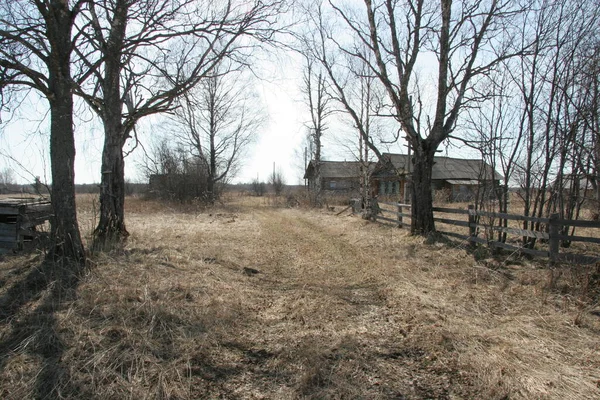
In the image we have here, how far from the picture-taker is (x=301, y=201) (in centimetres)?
2764

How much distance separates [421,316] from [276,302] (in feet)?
6.84

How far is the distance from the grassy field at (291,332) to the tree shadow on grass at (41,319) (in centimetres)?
2

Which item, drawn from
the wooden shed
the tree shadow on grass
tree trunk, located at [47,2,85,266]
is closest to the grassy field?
the tree shadow on grass

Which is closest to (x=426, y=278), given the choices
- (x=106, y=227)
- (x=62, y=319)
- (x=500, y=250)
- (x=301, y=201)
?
(x=500, y=250)

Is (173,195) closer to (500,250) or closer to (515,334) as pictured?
(500,250)

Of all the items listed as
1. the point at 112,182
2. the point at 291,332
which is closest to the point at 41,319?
the point at 291,332

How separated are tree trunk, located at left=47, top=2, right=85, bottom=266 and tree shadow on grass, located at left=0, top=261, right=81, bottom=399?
388mm

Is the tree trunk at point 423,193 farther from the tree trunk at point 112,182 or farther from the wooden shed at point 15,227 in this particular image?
the wooden shed at point 15,227

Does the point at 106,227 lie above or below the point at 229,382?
above

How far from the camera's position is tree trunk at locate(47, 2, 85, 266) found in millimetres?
5367

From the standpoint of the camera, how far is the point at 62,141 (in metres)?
5.56

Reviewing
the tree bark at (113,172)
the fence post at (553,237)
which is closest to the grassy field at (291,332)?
the fence post at (553,237)

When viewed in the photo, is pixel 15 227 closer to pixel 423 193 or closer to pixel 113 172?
pixel 113 172

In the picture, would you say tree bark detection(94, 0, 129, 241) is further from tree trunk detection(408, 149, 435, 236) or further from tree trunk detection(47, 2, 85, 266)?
tree trunk detection(408, 149, 435, 236)
